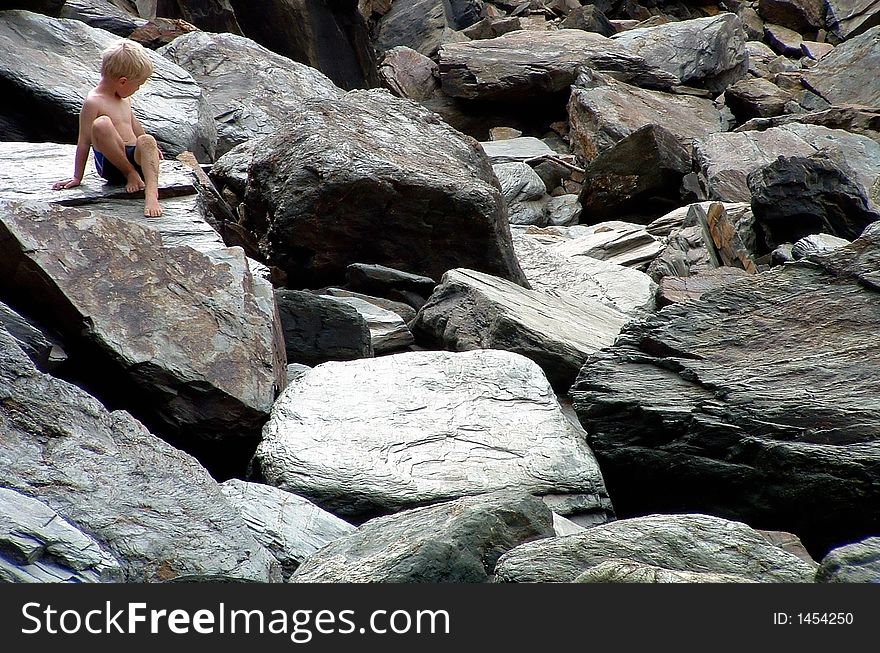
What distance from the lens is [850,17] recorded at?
21.8 m

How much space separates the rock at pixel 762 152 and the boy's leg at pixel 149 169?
22.2ft

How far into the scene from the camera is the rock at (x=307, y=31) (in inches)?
613

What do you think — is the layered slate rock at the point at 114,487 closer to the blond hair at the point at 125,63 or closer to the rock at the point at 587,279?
the blond hair at the point at 125,63

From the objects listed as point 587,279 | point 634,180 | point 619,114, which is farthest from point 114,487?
point 619,114

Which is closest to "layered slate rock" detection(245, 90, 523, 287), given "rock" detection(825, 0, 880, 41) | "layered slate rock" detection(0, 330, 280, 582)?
"layered slate rock" detection(0, 330, 280, 582)

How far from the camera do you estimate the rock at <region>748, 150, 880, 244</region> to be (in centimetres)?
884

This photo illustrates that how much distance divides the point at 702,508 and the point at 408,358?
1514 millimetres

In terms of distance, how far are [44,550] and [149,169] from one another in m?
3.33

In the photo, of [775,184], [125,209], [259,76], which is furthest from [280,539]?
[259,76]

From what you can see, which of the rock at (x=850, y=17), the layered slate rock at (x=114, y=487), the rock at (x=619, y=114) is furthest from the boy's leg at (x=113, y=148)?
the rock at (x=850, y=17)

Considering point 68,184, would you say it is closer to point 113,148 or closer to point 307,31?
point 113,148

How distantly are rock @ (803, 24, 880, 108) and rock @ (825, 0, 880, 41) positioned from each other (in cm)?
303

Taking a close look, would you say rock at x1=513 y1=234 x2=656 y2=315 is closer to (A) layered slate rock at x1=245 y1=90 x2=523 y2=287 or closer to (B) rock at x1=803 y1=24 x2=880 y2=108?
(A) layered slate rock at x1=245 y1=90 x2=523 y2=287

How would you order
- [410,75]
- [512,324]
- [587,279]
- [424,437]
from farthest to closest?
[410,75] < [587,279] < [512,324] < [424,437]
